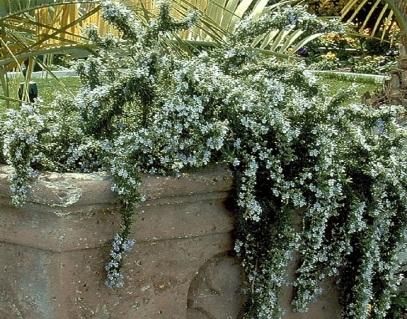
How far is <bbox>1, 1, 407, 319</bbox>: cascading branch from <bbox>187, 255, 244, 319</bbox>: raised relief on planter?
42mm

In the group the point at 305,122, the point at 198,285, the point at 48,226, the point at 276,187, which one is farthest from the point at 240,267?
the point at 48,226

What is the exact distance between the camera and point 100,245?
188cm

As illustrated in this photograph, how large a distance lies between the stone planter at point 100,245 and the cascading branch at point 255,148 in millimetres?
40

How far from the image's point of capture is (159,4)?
213cm

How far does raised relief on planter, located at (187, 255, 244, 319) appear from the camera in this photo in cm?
211

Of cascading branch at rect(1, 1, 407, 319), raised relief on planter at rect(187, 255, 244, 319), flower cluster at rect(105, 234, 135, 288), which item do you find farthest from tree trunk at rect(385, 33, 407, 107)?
flower cluster at rect(105, 234, 135, 288)

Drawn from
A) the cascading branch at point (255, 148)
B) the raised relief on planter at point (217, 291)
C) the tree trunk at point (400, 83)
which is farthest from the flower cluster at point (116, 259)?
the tree trunk at point (400, 83)

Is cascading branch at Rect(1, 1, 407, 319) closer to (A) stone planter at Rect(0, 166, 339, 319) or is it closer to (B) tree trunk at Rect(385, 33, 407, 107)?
(A) stone planter at Rect(0, 166, 339, 319)

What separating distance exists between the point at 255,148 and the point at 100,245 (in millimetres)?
414

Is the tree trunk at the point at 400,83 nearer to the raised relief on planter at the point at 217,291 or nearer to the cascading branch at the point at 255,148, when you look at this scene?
the cascading branch at the point at 255,148

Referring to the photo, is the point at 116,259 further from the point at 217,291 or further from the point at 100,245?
the point at 217,291

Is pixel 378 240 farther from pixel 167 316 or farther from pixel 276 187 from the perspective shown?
pixel 167 316

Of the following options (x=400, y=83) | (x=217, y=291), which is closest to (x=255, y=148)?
(x=217, y=291)

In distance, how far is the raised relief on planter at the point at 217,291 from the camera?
2.11 m
